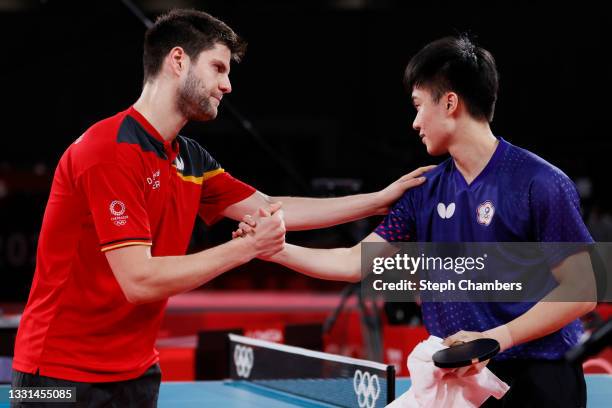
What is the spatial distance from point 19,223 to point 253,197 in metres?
9.01

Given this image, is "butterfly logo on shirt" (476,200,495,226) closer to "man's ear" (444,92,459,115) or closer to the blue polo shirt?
the blue polo shirt

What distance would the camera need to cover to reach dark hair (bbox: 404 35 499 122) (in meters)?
2.88

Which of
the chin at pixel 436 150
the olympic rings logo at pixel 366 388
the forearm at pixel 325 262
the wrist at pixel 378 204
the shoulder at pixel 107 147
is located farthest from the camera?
the olympic rings logo at pixel 366 388

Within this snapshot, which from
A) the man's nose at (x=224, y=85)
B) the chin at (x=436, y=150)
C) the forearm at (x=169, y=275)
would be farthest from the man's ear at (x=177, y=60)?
the chin at (x=436, y=150)

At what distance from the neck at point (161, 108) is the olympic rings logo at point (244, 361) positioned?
2.26 m

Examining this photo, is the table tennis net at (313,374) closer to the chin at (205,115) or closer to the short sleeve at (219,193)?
the short sleeve at (219,193)

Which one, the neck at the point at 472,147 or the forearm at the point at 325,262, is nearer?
the neck at the point at 472,147

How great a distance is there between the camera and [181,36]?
2.92m

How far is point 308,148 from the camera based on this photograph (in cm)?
1470

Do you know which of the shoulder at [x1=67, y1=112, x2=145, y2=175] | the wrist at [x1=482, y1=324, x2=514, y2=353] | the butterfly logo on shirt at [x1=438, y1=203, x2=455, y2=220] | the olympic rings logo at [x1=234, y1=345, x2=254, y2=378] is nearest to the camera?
the wrist at [x1=482, y1=324, x2=514, y2=353]

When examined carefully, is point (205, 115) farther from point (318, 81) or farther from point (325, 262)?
point (318, 81)

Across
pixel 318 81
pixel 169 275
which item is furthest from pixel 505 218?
pixel 318 81

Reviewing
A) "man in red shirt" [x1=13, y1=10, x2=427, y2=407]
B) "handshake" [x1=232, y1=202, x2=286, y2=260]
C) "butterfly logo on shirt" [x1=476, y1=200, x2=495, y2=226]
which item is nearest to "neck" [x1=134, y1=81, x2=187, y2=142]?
"man in red shirt" [x1=13, y1=10, x2=427, y2=407]

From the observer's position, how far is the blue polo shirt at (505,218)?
8.52 feet
